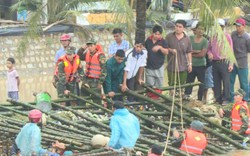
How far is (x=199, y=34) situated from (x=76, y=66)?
3.22 m

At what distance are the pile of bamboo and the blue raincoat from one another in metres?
0.76

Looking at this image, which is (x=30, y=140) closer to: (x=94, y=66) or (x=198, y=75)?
(x=94, y=66)

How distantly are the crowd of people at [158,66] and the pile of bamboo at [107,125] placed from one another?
325mm

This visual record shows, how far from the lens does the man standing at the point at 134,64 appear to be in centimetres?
1845

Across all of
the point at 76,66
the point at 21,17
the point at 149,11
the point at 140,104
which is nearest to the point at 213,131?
the point at 140,104

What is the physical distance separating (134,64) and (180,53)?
1.34 meters

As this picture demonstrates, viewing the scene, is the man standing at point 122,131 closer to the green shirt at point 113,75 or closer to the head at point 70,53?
the head at point 70,53

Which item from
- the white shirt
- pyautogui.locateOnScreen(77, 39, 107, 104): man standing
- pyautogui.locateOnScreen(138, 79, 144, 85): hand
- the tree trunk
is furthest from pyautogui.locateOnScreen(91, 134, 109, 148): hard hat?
the tree trunk

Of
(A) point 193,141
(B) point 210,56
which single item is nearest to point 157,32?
(B) point 210,56

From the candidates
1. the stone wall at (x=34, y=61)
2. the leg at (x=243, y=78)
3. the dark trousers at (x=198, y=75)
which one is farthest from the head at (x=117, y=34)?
the stone wall at (x=34, y=61)

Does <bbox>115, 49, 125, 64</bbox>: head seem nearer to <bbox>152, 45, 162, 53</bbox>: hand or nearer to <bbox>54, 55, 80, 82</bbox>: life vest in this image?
<bbox>54, 55, 80, 82</bbox>: life vest

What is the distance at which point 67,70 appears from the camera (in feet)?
59.1

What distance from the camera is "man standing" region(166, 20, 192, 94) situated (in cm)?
1936

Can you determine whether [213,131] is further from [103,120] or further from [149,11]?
[149,11]
